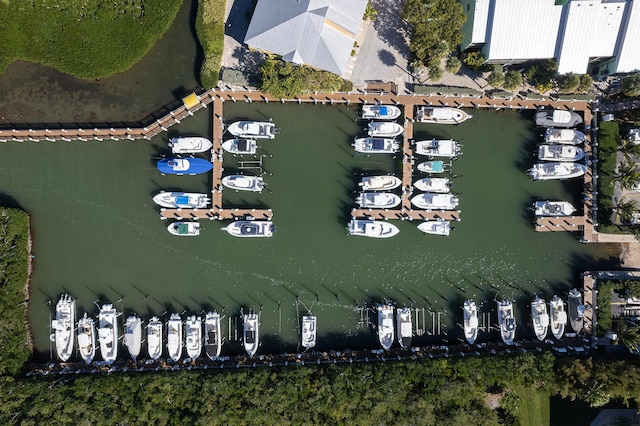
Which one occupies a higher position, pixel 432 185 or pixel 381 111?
pixel 381 111

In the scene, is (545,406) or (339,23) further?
(545,406)

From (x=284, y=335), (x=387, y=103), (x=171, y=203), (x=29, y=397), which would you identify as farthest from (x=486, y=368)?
(x=29, y=397)

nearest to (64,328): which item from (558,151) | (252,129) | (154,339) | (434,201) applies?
(154,339)

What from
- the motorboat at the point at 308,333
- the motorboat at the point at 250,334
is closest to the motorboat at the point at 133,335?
the motorboat at the point at 250,334

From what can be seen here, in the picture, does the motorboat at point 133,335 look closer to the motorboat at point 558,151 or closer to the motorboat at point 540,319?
the motorboat at point 540,319

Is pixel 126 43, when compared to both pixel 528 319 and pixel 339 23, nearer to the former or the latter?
pixel 339 23

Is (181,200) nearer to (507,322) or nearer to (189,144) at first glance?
(189,144)

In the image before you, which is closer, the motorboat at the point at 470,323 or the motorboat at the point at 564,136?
the motorboat at the point at 564,136
